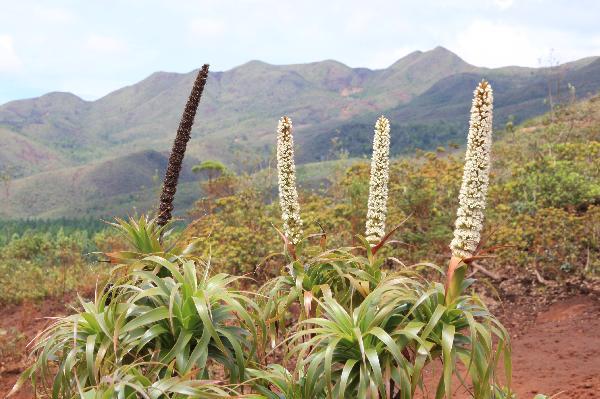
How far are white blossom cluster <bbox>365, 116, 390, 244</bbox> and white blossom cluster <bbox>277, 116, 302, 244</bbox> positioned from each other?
25.0 inches

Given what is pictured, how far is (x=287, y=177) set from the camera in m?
4.44

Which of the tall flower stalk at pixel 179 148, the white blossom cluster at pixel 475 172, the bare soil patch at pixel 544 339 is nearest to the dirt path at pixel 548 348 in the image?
the bare soil patch at pixel 544 339

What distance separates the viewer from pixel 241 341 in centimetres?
310

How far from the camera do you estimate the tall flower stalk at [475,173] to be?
3447 mm

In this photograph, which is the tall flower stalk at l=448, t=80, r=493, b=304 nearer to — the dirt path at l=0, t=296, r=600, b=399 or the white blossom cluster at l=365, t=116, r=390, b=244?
the white blossom cluster at l=365, t=116, r=390, b=244

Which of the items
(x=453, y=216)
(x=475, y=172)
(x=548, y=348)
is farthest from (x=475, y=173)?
(x=453, y=216)

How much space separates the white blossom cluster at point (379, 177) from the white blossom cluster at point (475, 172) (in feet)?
2.52

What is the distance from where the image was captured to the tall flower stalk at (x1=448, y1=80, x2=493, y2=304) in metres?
3.45

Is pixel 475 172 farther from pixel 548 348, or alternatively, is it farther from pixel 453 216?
pixel 453 216

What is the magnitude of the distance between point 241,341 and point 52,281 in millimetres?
12127

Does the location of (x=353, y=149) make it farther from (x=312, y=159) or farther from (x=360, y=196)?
(x=360, y=196)

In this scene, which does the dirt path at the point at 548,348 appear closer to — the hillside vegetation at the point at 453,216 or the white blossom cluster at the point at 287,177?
the hillside vegetation at the point at 453,216

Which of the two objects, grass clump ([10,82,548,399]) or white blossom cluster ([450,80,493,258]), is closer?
grass clump ([10,82,548,399])

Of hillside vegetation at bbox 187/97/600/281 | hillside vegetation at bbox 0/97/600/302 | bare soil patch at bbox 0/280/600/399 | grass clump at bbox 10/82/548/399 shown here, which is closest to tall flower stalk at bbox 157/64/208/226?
grass clump at bbox 10/82/548/399
